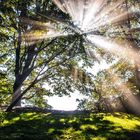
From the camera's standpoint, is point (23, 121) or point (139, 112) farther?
point (139, 112)

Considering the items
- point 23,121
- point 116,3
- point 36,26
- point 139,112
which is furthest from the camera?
point 116,3

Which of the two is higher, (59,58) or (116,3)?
(116,3)

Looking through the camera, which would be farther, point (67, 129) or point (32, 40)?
point (32, 40)

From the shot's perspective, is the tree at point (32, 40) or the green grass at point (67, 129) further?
the tree at point (32, 40)

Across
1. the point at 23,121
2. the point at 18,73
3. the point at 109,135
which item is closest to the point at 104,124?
the point at 109,135

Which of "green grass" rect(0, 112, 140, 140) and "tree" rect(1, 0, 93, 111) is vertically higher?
"tree" rect(1, 0, 93, 111)

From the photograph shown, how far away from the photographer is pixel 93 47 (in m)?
27.0

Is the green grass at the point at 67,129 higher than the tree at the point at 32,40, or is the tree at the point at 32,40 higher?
the tree at the point at 32,40

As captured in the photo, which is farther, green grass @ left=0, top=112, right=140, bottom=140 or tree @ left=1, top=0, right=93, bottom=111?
tree @ left=1, top=0, right=93, bottom=111

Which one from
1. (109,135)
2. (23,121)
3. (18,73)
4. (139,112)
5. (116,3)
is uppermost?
(116,3)

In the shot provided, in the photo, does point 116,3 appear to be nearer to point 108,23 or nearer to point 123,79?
point 108,23

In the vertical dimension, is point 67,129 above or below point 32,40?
below

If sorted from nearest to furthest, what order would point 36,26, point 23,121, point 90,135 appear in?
1. point 90,135
2. point 23,121
3. point 36,26

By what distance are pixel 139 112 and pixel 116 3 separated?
9.76 meters
